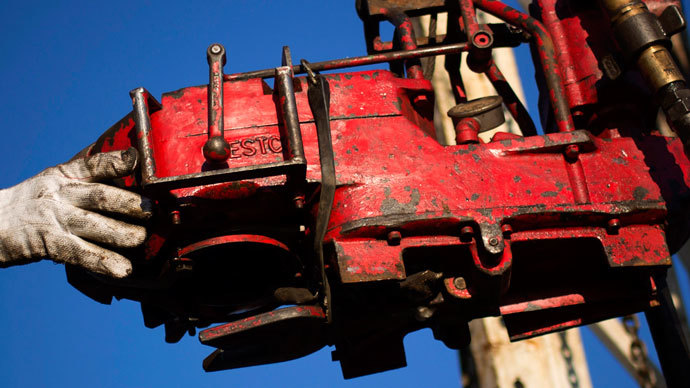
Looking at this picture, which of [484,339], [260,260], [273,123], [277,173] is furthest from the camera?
[484,339]

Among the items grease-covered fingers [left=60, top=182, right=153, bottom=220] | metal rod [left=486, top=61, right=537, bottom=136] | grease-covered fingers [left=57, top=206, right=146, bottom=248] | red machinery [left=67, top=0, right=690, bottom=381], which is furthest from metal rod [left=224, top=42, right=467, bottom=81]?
grease-covered fingers [left=57, top=206, right=146, bottom=248]

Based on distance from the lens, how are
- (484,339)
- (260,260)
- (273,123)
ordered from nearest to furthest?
(273,123) < (260,260) < (484,339)

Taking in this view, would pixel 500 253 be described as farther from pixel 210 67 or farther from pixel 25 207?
pixel 25 207

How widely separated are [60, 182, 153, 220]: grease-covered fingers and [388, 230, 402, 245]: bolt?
1.15m

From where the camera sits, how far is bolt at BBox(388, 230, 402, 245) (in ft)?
15.3

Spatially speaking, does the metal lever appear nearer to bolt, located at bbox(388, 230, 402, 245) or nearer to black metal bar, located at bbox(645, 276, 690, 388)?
bolt, located at bbox(388, 230, 402, 245)

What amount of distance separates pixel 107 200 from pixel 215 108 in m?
0.70

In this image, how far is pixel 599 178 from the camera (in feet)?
16.3

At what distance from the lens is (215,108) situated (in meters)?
4.84

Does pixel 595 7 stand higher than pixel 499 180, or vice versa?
pixel 595 7

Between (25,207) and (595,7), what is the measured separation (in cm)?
323

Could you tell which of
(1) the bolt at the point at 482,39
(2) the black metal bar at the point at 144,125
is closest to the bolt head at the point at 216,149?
(2) the black metal bar at the point at 144,125

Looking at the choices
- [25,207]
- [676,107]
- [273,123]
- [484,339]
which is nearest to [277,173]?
[273,123]

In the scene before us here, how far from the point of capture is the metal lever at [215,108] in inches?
185
